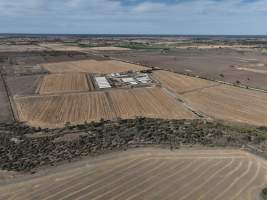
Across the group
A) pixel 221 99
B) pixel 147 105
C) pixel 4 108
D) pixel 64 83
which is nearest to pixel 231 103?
pixel 221 99

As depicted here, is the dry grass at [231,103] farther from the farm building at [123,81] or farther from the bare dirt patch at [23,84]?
the bare dirt patch at [23,84]

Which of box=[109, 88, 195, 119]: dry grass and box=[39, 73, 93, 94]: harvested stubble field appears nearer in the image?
box=[109, 88, 195, 119]: dry grass

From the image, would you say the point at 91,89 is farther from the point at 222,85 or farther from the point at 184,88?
the point at 222,85

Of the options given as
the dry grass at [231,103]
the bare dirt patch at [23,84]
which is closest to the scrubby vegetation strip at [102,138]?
the dry grass at [231,103]

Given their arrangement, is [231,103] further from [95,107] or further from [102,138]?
[102,138]

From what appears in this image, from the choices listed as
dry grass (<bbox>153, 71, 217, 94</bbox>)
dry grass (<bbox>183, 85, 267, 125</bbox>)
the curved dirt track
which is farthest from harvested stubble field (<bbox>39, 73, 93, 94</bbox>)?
the curved dirt track

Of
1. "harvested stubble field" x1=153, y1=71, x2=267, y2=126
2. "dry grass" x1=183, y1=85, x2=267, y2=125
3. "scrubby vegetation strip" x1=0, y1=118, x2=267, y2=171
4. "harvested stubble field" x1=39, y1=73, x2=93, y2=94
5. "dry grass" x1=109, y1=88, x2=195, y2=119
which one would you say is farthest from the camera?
"harvested stubble field" x1=39, y1=73, x2=93, y2=94

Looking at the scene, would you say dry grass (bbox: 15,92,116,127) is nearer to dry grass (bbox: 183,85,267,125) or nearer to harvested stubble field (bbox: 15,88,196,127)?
harvested stubble field (bbox: 15,88,196,127)
